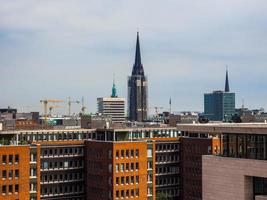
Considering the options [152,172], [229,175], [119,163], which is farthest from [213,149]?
[229,175]

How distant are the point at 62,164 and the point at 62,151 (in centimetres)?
335

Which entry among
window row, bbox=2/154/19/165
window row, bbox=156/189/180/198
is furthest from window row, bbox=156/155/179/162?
window row, bbox=2/154/19/165

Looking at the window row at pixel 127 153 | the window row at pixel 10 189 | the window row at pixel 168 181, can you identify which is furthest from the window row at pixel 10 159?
the window row at pixel 168 181

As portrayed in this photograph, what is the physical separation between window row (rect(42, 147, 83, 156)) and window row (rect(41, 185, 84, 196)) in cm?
835

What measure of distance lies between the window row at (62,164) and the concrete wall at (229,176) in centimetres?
8272

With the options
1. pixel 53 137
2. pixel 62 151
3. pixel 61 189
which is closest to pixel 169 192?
pixel 61 189

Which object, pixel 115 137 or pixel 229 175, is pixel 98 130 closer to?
pixel 115 137

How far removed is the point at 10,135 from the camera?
470ft

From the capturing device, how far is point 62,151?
472ft

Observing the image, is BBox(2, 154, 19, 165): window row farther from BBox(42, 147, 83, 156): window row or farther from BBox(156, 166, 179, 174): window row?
BBox(156, 166, 179, 174): window row

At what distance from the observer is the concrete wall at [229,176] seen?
57.5 m

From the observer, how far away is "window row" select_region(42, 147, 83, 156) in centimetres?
14112

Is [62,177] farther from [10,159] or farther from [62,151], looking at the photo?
[10,159]

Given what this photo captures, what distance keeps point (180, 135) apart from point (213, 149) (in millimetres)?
21877
